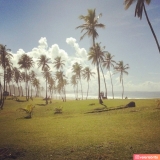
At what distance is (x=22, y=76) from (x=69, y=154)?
8077cm

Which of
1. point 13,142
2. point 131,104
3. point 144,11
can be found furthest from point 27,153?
point 144,11

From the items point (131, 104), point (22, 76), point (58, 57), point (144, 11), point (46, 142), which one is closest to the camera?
point (46, 142)

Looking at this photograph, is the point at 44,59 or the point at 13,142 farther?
the point at 44,59

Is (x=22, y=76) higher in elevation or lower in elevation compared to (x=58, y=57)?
lower

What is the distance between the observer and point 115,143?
25.6 ft

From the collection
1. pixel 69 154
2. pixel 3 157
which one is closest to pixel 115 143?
pixel 69 154

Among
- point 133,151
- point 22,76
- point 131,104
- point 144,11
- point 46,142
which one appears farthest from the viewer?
point 22,76

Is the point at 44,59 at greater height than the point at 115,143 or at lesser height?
greater

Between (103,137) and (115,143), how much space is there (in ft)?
4.01

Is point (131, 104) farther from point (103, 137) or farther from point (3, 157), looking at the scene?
point (3, 157)

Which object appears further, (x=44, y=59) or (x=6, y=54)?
(x=44, y=59)

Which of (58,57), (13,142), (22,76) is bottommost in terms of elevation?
(13,142)

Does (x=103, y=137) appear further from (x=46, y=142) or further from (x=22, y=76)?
(x=22, y=76)

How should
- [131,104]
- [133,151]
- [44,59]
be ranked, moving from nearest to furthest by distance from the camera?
[133,151] → [131,104] → [44,59]
